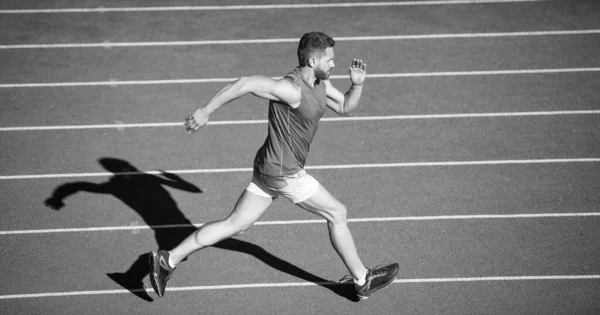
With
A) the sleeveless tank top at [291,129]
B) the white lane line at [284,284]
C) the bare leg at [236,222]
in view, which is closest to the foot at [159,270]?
the bare leg at [236,222]

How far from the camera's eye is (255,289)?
5.53 metres

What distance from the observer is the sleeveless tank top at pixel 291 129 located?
14.9ft

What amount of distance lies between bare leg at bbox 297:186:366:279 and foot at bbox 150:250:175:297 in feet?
3.53

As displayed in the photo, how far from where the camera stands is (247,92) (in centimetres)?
431

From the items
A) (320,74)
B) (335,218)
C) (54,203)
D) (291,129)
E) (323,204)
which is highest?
(320,74)

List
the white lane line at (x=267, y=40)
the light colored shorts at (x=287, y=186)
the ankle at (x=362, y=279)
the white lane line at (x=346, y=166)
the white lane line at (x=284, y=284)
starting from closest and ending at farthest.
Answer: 1. the light colored shorts at (x=287, y=186)
2. the ankle at (x=362, y=279)
3. the white lane line at (x=284, y=284)
4. the white lane line at (x=346, y=166)
5. the white lane line at (x=267, y=40)

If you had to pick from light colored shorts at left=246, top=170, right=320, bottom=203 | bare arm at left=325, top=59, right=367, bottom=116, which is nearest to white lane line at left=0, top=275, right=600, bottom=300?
light colored shorts at left=246, top=170, right=320, bottom=203

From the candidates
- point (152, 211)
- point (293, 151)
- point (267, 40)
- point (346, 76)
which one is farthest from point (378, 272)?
point (267, 40)

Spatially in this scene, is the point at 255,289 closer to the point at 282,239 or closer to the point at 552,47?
the point at 282,239

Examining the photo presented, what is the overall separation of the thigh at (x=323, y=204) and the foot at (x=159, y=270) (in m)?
1.10

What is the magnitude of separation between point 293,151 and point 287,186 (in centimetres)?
26

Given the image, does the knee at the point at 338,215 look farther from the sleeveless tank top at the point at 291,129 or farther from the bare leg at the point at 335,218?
the sleeveless tank top at the point at 291,129

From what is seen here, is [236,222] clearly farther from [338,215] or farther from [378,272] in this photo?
[378,272]

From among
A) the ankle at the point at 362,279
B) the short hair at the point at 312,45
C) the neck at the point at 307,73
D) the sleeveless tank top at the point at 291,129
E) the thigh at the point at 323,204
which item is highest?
the short hair at the point at 312,45
